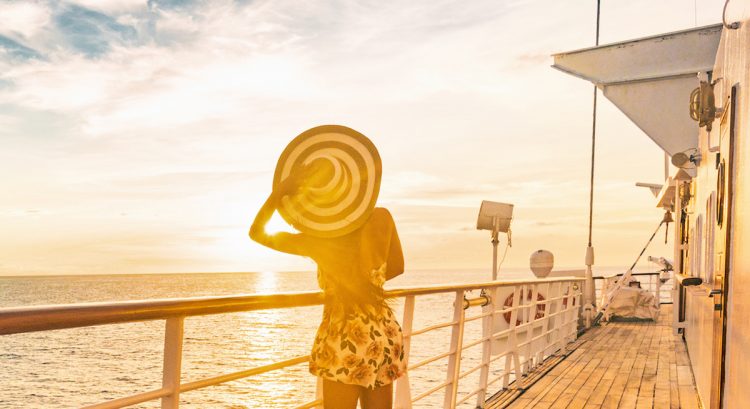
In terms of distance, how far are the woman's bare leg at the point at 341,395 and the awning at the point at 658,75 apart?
346 inches

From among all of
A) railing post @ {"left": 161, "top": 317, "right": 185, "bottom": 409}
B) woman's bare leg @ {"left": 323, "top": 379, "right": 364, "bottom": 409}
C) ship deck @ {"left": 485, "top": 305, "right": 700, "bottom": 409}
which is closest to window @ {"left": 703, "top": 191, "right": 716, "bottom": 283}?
ship deck @ {"left": 485, "top": 305, "right": 700, "bottom": 409}

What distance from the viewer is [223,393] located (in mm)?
38625

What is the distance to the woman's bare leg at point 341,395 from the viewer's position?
2.63 metres

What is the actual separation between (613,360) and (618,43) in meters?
5.06

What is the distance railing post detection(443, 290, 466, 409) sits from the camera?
15.9 ft

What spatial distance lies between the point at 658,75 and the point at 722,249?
736 centimetres

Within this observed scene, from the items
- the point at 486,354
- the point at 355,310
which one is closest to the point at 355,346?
the point at 355,310

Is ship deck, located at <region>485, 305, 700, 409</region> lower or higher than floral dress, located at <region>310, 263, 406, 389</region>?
lower

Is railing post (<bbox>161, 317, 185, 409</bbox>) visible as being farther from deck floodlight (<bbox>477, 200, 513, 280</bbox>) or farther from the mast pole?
the mast pole

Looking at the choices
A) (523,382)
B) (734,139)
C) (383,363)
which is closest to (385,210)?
(383,363)

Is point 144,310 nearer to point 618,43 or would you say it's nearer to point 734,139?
point 734,139

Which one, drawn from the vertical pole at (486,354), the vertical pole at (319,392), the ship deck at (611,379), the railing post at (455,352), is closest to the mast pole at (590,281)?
the ship deck at (611,379)

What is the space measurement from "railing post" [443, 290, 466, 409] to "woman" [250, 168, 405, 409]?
2.14m

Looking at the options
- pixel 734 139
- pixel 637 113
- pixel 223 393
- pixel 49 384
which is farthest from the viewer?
pixel 49 384
